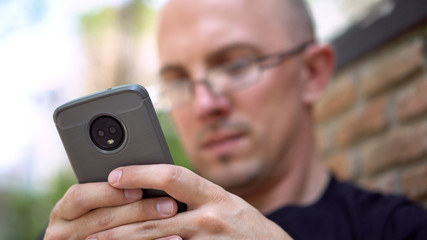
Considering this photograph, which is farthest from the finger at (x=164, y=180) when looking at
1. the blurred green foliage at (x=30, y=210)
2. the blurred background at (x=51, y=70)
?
the blurred green foliage at (x=30, y=210)

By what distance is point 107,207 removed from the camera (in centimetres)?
69

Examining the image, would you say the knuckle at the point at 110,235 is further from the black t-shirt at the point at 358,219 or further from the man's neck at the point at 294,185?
the man's neck at the point at 294,185

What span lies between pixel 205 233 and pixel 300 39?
3.52 ft

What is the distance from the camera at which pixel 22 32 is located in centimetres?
443

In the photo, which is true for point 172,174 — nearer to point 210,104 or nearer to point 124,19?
point 210,104

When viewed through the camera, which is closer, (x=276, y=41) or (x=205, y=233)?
(x=205, y=233)

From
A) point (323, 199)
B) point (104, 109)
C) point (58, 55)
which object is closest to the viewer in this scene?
point (104, 109)

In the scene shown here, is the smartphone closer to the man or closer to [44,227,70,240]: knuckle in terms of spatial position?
[44,227,70,240]: knuckle

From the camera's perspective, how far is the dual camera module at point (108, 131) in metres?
0.69

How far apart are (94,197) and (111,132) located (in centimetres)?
10

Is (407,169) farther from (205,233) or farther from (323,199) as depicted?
(205,233)

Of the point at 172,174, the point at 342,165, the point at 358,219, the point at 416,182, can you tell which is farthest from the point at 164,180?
the point at 342,165

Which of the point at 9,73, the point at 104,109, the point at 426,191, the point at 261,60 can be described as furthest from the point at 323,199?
the point at 9,73

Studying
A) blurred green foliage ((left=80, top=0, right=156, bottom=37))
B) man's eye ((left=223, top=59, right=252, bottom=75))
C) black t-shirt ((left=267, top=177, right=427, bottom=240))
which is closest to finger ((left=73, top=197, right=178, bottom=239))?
black t-shirt ((left=267, top=177, right=427, bottom=240))
